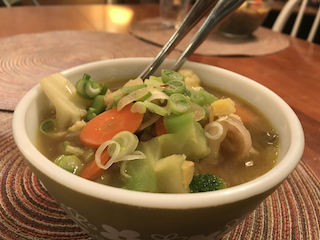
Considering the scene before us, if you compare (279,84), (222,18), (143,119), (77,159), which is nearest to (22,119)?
(77,159)

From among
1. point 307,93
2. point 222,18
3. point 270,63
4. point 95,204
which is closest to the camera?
point 95,204

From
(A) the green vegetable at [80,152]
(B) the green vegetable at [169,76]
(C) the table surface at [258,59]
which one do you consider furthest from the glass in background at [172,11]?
(A) the green vegetable at [80,152]

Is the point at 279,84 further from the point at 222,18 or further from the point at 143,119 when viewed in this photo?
the point at 143,119

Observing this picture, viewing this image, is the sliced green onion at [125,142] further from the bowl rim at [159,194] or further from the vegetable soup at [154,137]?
the bowl rim at [159,194]

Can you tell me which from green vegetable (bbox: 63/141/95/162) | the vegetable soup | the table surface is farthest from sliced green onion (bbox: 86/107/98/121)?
the table surface

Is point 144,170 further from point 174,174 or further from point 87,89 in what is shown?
point 87,89

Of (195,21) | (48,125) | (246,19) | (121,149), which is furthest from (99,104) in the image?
(246,19)
